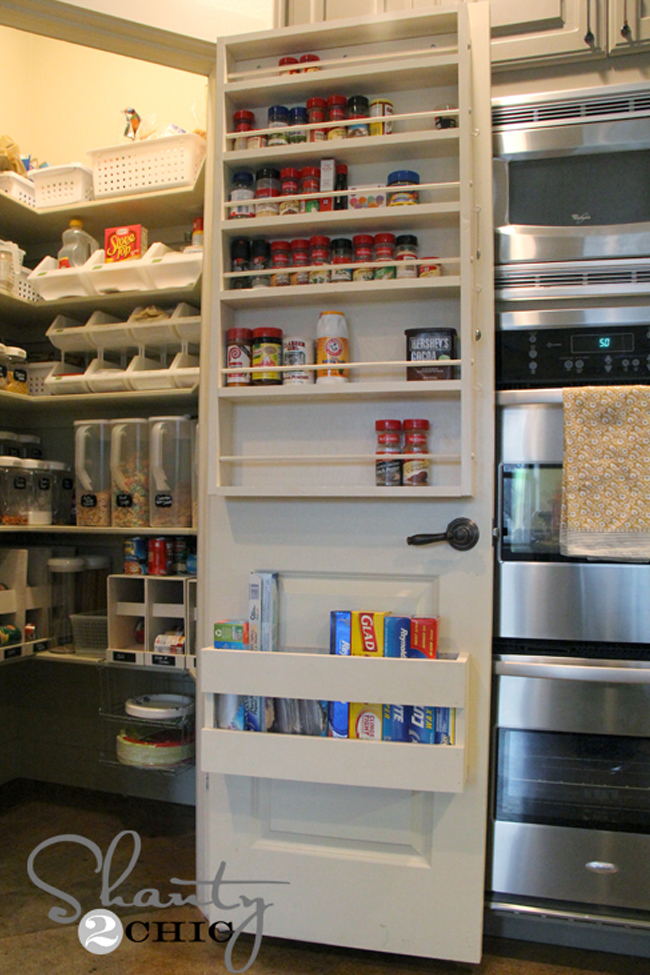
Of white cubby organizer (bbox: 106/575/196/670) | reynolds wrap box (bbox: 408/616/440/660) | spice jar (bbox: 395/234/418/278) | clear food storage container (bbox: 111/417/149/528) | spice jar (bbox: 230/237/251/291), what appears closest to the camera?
reynolds wrap box (bbox: 408/616/440/660)

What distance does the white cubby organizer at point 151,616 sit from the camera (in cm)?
227

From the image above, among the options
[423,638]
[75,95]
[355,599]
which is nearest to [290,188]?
[355,599]

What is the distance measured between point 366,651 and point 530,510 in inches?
20.6

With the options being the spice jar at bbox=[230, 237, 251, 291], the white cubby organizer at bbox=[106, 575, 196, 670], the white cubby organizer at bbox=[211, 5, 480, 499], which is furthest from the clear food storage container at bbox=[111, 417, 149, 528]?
the spice jar at bbox=[230, 237, 251, 291]

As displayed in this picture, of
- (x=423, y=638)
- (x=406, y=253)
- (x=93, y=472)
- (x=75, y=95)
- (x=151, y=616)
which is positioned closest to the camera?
(x=423, y=638)

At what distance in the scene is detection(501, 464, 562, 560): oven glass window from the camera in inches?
67.1

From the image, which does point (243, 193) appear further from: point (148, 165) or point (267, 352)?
point (148, 165)

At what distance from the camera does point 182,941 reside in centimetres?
178

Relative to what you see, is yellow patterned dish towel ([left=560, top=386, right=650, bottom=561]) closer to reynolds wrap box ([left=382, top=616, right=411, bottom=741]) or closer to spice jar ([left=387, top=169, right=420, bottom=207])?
reynolds wrap box ([left=382, top=616, right=411, bottom=741])

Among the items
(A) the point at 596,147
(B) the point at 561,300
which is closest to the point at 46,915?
(B) the point at 561,300

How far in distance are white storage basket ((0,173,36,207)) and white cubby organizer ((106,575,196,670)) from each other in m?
1.35

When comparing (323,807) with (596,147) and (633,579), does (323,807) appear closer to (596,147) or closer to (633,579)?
(633,579)

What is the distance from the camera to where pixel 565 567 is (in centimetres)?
167

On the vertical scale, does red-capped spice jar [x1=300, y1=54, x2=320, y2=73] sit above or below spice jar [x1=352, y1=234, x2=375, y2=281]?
above
